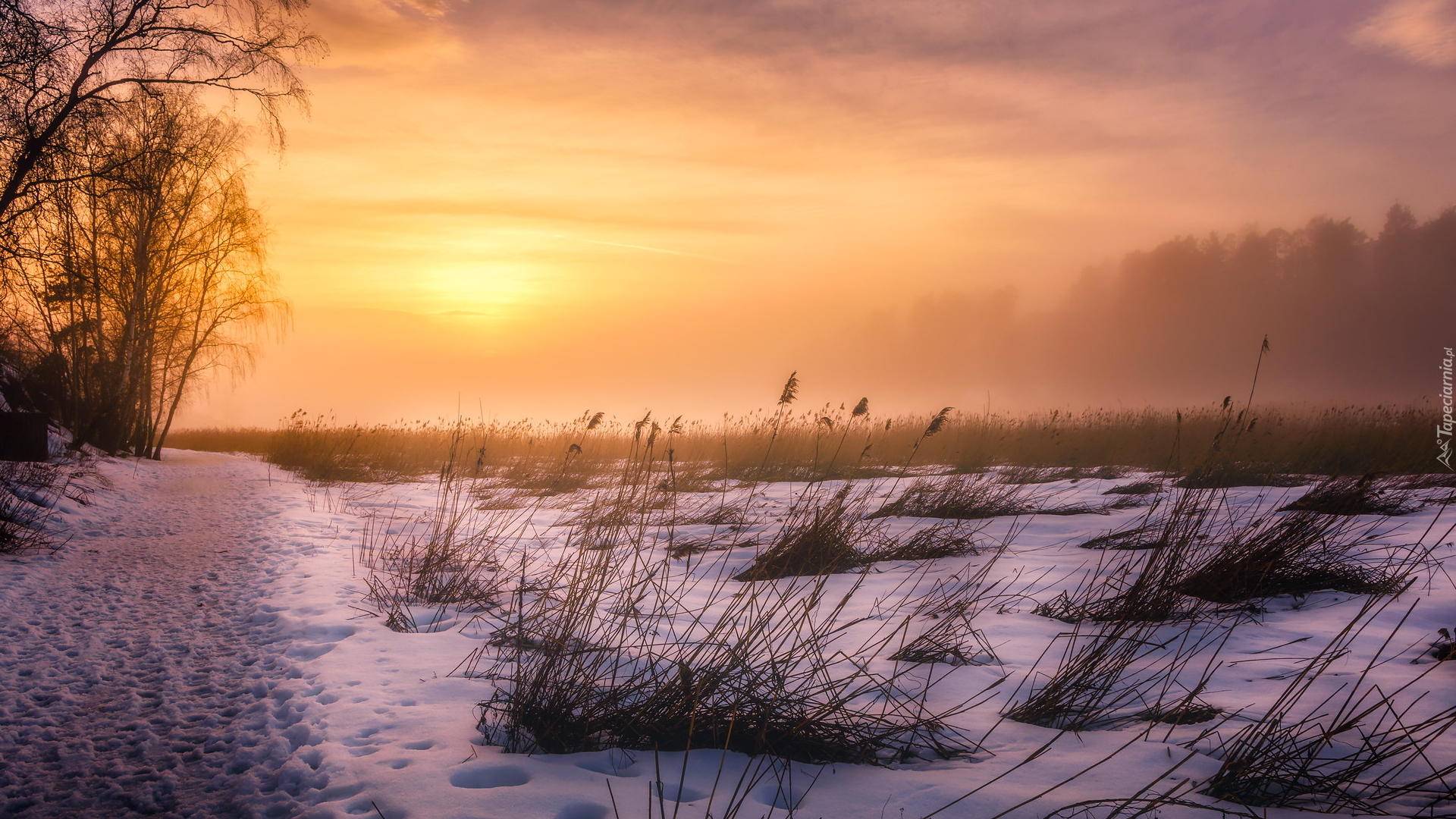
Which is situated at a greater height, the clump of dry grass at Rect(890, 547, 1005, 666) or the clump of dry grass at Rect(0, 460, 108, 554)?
the clump of dry grass at Rect(0, 460, 108, 554)

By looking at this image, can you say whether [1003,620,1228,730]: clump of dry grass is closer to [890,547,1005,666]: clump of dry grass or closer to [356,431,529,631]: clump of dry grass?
[890,547,1005,666]: clump of dry grass

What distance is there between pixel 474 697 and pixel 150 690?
54.6 inches

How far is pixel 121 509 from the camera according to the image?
7176 mm

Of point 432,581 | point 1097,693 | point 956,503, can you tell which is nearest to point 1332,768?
point 1097,693

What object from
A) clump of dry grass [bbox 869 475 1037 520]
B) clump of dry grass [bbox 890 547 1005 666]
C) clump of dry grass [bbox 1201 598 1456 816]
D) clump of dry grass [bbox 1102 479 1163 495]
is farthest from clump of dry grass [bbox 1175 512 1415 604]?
clump of dry grass [bbox 1102 479 1163 495]

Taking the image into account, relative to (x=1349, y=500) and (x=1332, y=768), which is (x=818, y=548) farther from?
(x=1349, y=500)

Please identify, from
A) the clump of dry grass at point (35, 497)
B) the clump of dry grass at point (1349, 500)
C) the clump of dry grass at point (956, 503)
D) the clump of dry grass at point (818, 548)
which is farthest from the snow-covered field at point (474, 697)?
the clump of dry grass at point (956, 503)

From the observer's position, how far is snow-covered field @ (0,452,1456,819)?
1.85 metres

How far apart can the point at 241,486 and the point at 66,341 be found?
728 centimetres

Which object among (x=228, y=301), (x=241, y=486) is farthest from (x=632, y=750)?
(x=228, y=301)

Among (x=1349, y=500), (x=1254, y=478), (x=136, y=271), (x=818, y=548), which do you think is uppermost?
(x=136, y=271)

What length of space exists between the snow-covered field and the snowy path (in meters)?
0.01

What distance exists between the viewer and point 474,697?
2.68 metres

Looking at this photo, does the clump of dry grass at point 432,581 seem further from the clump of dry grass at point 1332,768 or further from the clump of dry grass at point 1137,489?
the clump of dry grass at point 1137,489
